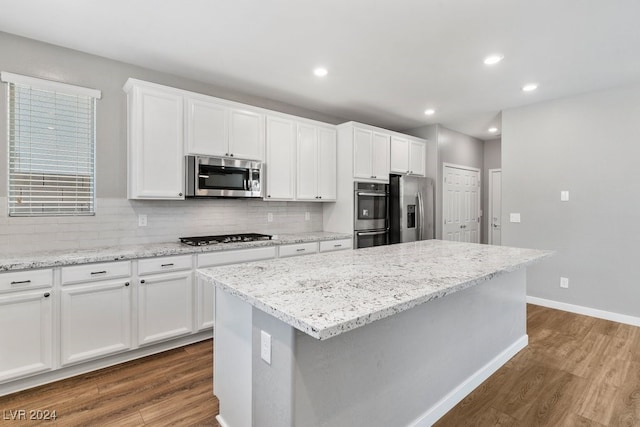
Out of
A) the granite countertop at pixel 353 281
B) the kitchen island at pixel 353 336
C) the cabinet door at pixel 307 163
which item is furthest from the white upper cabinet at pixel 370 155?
the kitchen island at pixel 353 336

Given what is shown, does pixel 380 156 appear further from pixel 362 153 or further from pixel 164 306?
pixel 164 306

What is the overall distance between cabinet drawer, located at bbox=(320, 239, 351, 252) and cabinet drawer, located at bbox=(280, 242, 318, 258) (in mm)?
128

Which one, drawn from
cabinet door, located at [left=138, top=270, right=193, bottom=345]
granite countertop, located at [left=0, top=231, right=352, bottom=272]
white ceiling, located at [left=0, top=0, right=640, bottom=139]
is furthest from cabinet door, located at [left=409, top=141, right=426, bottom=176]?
cabinet door, located at [left=138, top=270, right=193, bottom=345]

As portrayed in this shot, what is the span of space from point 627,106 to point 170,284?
513 centimetres

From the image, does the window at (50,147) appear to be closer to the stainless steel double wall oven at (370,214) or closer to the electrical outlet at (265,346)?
the electrical outlet at (265,346)

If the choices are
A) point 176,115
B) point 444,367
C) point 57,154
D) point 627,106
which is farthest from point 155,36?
point 627,106

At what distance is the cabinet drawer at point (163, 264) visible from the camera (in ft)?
8.78

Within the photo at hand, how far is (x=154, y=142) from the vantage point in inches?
117

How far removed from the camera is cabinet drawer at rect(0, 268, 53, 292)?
7.04ft

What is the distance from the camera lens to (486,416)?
2.01 metres

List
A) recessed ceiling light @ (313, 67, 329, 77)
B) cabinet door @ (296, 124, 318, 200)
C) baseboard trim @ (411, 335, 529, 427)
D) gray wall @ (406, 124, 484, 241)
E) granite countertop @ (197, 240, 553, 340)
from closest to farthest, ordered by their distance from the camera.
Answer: granite countertop @ (197, 240, 553, 340) < baseboard trim @ (411, 335, 529, 427) < recessed ceiling light @ (313, 67, 329, 77) < cabinet door @ (296, 124, 318, 200) < gray wall @ (406, 124, 484, 241)

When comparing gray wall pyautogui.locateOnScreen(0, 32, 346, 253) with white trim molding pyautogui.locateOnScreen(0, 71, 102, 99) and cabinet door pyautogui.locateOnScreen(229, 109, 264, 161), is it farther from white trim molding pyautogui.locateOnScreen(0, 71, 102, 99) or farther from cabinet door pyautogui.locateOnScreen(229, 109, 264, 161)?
cabinet door pyautogui.locateOnScreen(229, 109, 264, 161)

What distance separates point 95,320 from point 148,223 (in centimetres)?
101

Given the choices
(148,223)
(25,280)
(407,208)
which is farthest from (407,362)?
(407,208)
